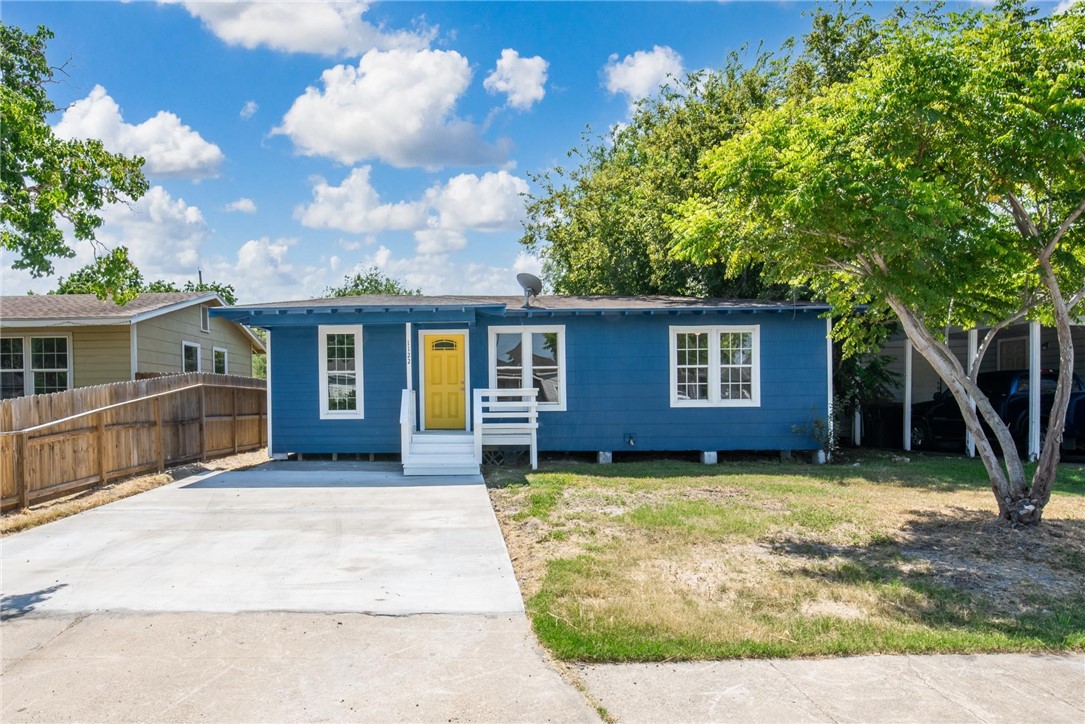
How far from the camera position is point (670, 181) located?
1794 centimetres

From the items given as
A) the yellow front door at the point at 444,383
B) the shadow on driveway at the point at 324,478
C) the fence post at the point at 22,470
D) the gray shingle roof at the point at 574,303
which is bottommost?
the shadow on driveway at the point at 324,478

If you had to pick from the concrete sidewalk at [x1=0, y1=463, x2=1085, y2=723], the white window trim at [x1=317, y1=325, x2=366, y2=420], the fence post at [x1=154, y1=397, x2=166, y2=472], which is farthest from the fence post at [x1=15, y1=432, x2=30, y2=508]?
the white window trim at [x1=317, y1=325, x2=366, y2=420]

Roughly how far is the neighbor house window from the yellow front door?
8.38m

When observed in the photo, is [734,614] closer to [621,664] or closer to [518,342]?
[621,664]

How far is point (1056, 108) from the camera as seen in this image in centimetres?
592

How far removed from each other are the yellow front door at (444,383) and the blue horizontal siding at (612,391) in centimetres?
31

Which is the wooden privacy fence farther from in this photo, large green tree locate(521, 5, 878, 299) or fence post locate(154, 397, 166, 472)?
large green tree locate(521, 5, 878, 299)

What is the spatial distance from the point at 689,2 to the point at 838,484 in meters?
10.4

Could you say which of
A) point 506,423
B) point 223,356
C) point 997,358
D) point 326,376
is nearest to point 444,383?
point 506,423

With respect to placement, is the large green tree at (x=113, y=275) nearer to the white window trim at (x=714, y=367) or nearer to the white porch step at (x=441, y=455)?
the white porch step at (x=441, y=455)

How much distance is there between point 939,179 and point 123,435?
35.9 feet

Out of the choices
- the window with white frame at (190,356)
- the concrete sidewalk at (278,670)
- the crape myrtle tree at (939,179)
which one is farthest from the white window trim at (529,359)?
the window with white frame at (190,356)

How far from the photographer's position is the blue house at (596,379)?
42.6ft

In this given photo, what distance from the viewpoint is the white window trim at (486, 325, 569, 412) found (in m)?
13.0
